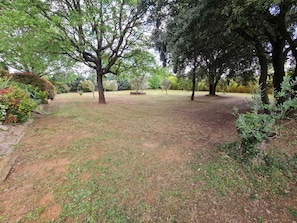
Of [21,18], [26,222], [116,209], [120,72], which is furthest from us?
[120,72]

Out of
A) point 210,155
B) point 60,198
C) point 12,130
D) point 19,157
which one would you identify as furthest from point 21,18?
point 210,155

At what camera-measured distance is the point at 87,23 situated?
6965mm

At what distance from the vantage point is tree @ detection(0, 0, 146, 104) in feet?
19.0

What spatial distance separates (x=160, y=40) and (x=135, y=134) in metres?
3.03

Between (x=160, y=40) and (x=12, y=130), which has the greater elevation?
(x=160, y=40)

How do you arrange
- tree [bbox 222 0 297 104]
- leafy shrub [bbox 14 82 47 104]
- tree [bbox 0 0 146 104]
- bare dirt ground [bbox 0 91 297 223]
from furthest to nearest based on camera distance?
leafy shrub [bbox 14 82 47 104]
tree [bbox 0 0 146 104]
tree [bbox 222 0 297 104]
bare dirt ground [bbox 0 91 297 223]

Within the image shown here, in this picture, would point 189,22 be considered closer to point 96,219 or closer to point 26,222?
point 96,219

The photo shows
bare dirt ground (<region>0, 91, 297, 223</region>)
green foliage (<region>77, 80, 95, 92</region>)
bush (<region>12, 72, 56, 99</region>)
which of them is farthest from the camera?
green foliage (<region>77, 80, 95, 92</region>)

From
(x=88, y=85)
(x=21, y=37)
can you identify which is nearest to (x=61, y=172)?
(x=21, y=37)

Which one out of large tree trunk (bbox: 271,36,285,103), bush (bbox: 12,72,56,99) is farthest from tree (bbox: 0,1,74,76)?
large tree trunk (bbox: 271,36,285,103)

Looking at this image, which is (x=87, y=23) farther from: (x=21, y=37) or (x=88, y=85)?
(x=88, y=85)

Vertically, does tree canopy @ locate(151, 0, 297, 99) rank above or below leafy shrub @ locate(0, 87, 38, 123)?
above

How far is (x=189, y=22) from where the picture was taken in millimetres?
3664

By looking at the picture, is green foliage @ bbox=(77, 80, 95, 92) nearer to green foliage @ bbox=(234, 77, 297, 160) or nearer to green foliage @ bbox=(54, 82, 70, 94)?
green foliage @ bbox=(54, 82, 70, 94)
